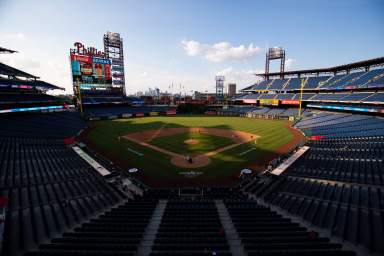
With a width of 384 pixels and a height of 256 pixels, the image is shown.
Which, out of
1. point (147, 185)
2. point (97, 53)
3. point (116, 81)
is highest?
point (97, 53)

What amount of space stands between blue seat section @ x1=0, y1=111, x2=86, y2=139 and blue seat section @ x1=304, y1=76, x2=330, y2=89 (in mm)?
79581

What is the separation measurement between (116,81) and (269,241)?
292 feet

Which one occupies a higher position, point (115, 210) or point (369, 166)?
point (369, 166)

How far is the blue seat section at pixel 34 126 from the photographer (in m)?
35.9

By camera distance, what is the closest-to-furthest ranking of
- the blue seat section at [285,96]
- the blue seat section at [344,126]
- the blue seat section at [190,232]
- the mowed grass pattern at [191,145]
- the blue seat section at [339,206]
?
the blue seat section at [190,232]
the blue seat section at [339,206]
the mowed grass pattern at [191,145]
the blue seat section at [344,126]
the blue seat section at [285,96]

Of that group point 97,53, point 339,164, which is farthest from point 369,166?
point 97,53

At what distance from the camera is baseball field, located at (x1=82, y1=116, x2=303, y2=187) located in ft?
81.8

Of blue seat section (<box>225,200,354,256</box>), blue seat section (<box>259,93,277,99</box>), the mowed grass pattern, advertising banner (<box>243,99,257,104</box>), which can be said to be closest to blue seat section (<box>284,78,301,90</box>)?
blue seat section (<box>259,93,277,99</box>)

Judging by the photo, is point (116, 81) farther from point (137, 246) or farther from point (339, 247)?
point (339, 247)

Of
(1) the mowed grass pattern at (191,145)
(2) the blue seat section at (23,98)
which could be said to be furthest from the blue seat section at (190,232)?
(2) the blue seat section at (23,98)

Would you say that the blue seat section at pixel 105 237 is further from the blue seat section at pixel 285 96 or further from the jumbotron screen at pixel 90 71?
the blue seat section at pixel 285 96

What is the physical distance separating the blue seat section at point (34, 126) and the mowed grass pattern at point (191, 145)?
21.6 meters

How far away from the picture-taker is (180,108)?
9950cm

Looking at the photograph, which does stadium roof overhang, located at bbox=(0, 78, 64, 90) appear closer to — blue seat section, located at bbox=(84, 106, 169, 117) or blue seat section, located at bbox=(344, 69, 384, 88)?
blue seat section, located at bbox=(84, 106, 169, 117)
